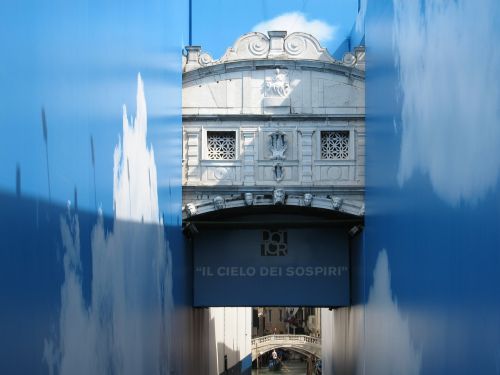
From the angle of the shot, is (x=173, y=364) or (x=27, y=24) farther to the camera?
(x=173, y=364)

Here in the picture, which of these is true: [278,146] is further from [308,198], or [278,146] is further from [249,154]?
[308,198]

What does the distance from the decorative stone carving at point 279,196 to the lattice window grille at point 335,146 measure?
2.89ft

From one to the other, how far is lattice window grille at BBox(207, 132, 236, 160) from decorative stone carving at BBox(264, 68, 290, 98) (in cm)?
87

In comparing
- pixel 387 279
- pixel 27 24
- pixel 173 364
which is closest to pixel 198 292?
pixel 173 364

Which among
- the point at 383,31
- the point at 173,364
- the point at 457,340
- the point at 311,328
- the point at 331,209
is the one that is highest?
the point at 383,31

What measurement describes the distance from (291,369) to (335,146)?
31548 millimetres

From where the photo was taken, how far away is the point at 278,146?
43.4ft

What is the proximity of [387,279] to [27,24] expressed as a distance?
21.8ft

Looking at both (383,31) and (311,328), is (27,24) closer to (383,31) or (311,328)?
(383,31)

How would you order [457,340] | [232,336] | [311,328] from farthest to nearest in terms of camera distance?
[311,328] < [232,336] < [457,340]

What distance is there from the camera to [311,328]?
150ft

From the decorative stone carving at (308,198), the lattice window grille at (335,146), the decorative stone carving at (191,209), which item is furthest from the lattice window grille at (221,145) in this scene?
the lattice window grille at (335,146)

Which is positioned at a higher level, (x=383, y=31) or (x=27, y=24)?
(x=383, y=31)

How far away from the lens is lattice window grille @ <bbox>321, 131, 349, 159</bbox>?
43.7 feet
